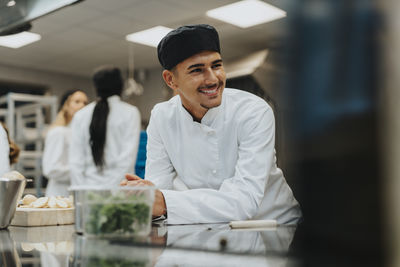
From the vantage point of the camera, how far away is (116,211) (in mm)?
737

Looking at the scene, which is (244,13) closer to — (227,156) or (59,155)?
(59,155)

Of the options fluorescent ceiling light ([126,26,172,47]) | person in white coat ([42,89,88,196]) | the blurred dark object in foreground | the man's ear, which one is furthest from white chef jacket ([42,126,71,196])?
the blurred dark object in foreground

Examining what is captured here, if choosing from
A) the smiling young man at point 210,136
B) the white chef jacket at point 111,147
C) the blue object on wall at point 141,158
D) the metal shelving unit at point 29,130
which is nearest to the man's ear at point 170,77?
the smiling young man at point 210,136

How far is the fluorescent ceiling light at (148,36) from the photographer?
4035 millimetres

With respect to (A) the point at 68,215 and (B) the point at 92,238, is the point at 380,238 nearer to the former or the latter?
(B) the point at 92,238

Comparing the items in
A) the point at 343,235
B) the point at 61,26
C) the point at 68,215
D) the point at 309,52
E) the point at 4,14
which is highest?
the point at 61,26

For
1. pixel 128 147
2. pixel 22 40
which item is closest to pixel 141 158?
pixel 128 147

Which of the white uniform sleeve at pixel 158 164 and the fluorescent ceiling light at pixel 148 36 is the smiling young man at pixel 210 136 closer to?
the white uniform sleeve at pixel 158 164

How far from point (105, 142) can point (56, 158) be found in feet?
2.22

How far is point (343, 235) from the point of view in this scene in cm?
25

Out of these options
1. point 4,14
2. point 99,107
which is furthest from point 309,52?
point 99,107

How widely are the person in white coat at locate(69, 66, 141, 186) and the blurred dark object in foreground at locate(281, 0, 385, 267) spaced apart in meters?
2.41

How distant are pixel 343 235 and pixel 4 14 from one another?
221cm

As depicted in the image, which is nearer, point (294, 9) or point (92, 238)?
point (294, 9)
